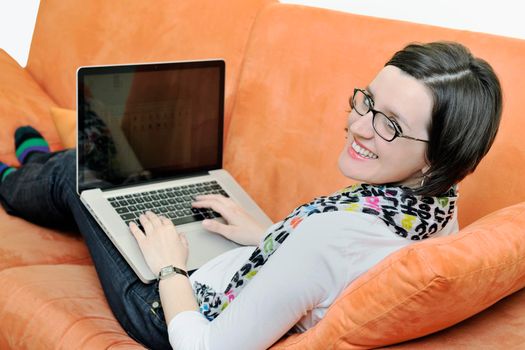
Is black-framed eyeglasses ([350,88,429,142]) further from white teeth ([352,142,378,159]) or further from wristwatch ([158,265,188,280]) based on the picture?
wristwatch ([158,265,188,280])

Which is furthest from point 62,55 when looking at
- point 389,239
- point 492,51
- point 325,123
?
point 389,239

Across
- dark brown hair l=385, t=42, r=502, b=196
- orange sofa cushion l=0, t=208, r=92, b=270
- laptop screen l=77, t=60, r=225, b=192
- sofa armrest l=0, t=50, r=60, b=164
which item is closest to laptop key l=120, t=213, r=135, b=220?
laptop screen l=77, t=60, r=225, b=192

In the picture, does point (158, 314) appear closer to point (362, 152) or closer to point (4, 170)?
point (362, 152)

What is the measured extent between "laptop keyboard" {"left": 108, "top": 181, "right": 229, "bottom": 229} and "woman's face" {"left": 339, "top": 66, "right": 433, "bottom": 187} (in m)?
0.57

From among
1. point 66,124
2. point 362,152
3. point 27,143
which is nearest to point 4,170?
→ point 27,143

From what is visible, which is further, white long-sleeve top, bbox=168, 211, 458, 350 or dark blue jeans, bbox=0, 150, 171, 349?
dark blue jeans, bbox=0, 150, 171, 349

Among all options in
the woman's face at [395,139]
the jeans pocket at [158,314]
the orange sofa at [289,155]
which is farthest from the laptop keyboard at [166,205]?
the woman's face at [395,139]

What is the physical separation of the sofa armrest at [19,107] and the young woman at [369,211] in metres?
0.95

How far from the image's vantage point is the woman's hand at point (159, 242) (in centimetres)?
159

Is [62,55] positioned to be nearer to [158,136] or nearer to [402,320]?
[158,136]

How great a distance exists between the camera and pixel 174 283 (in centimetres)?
150

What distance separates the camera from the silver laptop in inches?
69.7

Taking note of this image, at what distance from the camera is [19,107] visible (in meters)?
2.34

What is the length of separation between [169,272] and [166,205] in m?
0.37
